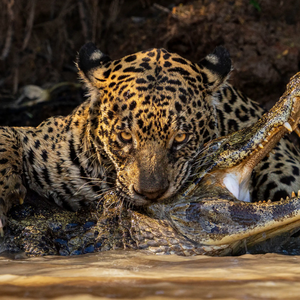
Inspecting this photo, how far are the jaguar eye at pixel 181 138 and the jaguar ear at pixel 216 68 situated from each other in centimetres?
71

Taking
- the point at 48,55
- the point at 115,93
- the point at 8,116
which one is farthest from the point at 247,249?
the point at 48,55

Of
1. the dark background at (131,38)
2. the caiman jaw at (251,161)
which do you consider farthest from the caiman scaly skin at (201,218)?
the dark background at (131,38)

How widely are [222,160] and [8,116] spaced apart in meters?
Result: 6.00

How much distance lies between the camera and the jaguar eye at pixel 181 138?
183 inches

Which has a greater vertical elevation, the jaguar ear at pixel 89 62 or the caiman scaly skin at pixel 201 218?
the jaguar ear at pixel 89 62

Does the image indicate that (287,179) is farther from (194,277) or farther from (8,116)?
(8,116)

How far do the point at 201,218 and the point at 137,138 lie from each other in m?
1.01

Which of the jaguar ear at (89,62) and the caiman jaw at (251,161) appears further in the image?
the jaguar ear at (89,62)

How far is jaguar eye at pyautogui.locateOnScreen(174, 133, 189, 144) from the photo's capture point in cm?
465

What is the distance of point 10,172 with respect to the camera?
510 cm

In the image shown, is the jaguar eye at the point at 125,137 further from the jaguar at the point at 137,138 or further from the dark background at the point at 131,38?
the dark background at the point at 131,38

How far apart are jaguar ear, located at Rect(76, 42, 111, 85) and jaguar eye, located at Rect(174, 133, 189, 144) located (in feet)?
3.73

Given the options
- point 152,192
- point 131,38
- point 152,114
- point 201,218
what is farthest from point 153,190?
point 131,38

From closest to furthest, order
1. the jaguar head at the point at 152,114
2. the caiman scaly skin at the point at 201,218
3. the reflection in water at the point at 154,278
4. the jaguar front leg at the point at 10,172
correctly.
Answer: the reflection in water at the point at 154,278, the caiman scaly skin at the point at 201,218, the jaguar head at the point at 152,114, the jaguar front leg at the point at 10,172
